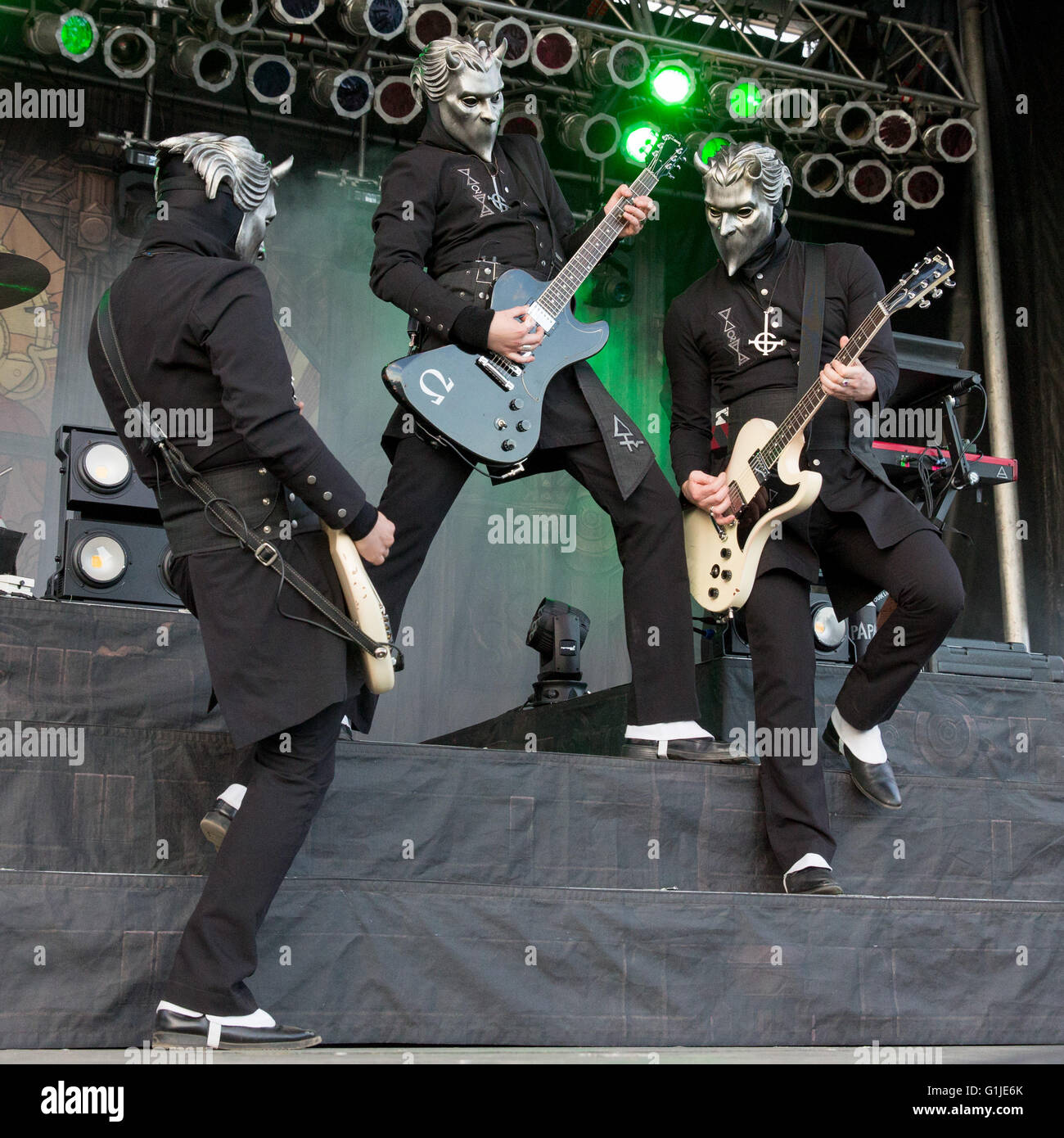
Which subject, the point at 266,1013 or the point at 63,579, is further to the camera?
the point at 63,579

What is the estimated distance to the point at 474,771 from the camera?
3.06 metres

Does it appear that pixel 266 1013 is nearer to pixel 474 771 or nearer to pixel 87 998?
pixel 87 998

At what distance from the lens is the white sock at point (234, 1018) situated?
2.18 meters

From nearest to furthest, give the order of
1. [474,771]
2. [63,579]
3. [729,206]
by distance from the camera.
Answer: [474,771]
[729,206]
[63,579]

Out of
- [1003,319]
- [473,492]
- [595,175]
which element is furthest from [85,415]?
[1003,319]

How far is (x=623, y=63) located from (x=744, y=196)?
326 centimetres

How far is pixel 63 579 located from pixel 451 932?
2345 mm

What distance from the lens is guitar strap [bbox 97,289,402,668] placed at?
2410 mm

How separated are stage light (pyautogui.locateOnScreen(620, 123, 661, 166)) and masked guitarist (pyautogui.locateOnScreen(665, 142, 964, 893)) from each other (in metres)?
3.41

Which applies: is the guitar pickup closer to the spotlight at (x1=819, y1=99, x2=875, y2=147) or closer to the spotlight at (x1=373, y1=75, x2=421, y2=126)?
the spotlight at (x1=373, y1=75, x2=421, y2=126)

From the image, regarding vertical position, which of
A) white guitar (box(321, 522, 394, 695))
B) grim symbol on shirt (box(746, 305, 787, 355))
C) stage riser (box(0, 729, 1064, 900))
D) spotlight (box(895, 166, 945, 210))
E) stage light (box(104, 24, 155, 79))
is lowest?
stage riser (box(0, 729, 1064, 900))

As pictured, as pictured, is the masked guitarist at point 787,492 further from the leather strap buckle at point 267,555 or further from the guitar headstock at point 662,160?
the leather strap buckle at point 267,555

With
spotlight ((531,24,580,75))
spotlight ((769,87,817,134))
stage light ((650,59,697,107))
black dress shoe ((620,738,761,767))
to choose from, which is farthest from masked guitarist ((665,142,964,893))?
spotlight ((769,87,817,134))
